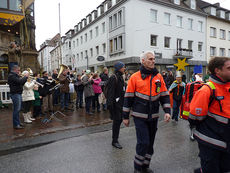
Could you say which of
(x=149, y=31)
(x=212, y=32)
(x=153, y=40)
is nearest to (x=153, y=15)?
(x=149, y=31)

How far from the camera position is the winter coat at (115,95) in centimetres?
423

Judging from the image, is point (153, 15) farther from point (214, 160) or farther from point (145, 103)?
point (214, 160)

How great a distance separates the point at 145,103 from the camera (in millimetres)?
2924

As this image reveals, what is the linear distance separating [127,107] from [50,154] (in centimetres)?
220

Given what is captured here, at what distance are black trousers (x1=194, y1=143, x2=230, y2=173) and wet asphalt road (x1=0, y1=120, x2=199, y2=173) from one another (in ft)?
3.84

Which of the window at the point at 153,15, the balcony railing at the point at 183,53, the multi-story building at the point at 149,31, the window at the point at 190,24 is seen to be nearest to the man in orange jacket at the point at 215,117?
the multi-story building at the point at 149,31

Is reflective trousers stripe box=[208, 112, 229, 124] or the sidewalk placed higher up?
reflective trousers stripe box=[208, 112, 229, 124]

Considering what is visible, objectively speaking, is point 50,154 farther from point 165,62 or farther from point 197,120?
point 165,62

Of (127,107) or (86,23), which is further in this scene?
(86,23)

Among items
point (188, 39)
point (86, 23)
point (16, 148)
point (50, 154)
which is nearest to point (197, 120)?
point (50, 154)

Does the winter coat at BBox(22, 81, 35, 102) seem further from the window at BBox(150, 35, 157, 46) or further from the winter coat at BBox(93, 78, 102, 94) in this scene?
the window at BBox(150, 35, 157, 46)

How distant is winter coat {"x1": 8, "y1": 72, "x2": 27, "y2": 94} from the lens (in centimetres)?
566

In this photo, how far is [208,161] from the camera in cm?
210

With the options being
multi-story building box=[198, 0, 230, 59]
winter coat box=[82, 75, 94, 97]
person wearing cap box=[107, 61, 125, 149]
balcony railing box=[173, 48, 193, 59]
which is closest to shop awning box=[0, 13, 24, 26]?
winter coat box=[82, 75, 94, 97]
